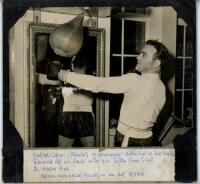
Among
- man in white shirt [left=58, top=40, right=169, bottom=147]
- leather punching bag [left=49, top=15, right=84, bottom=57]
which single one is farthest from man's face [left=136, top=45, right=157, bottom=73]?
leather punching bag [left=49, top=15, right=84, bottom=57]

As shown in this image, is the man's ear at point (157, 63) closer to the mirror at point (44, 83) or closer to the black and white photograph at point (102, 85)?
the black and white photograph at point (102, 85)

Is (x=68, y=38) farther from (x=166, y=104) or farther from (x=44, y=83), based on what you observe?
(x=166, y=104)

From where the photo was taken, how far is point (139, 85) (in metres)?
0.91

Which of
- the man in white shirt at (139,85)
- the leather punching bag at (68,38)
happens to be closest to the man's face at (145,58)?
the man in white shirt at (139,85)

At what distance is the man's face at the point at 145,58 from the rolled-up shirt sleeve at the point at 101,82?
0.03m

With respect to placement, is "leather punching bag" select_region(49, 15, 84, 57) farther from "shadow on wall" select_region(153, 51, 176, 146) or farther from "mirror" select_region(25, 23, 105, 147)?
"shadow on wall" select_region(153, 51, 176, 146)

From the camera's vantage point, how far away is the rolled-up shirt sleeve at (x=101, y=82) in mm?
906

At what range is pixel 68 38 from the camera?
0.89 m

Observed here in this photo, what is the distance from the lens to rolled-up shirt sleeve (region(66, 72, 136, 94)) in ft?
2.97

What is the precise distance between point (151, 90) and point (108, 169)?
0.18 meters

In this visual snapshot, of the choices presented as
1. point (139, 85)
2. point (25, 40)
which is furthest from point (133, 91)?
point (25, 40)
